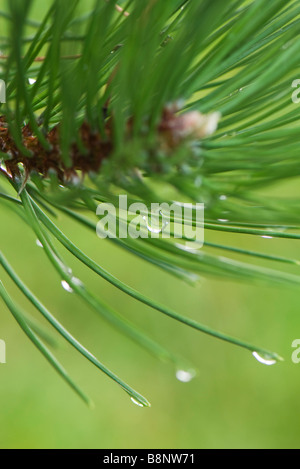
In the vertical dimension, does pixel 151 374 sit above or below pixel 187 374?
above

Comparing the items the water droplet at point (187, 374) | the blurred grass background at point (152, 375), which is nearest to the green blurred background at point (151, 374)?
the blurred grass background at point (152, 375)

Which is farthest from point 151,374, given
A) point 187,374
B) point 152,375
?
point 187,374

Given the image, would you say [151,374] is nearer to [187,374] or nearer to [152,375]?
[152,375]

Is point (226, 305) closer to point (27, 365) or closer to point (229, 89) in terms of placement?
point (27, 365)

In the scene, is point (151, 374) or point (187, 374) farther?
point (151, 374)

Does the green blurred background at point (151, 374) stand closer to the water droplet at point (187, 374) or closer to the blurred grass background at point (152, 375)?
the blurred grass background at point (152, 375)

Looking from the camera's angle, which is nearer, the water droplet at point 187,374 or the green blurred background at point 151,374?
the water droplet at point 187,374

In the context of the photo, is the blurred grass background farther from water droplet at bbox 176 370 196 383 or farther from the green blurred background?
water droplet at bbox 176 370 196 383

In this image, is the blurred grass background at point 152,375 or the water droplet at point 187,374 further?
the blurred grass background at point 152,375

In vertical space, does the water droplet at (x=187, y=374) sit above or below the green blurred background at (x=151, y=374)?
below

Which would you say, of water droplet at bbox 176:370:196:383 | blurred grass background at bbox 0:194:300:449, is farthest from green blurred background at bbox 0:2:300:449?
water droplet at bbox 176:370:196:383
